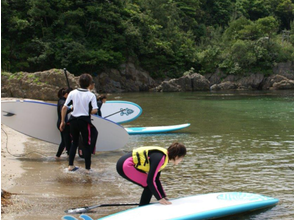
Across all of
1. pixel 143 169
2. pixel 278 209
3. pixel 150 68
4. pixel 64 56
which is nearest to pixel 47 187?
pixel 143 169

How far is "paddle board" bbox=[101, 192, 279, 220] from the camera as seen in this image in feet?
13.1

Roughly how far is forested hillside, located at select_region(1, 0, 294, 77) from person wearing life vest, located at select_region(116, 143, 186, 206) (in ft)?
86.7

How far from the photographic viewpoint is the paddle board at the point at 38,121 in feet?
24.3

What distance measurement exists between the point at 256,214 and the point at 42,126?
176 inches

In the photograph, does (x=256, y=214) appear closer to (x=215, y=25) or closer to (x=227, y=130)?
(x=227, y=130)

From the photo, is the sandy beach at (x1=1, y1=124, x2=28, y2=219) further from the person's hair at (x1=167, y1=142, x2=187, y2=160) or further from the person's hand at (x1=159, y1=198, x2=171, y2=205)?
the person's hair at (x1=167, y1=142, x2=187, y2=160)

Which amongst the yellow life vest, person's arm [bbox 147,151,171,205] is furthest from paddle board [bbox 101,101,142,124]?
person's arm [bbox 147,151,171,205]

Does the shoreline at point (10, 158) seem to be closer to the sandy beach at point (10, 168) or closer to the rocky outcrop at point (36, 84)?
the sandy beach at point (10, 168)

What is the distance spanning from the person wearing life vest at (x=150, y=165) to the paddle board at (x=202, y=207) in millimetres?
136

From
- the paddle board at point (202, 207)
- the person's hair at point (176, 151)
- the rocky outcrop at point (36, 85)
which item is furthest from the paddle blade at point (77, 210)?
the rocky outcrop at point (36, 85)

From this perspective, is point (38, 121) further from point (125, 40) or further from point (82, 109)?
point (125, 40)

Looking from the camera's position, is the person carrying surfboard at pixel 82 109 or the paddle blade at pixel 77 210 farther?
the person carrying surfboard at pixel 82 109

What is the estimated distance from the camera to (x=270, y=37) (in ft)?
141

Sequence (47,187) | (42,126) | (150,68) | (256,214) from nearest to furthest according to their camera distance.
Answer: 1. (256,214)
2. (47,187)
3. (42,126)
4. (150,68)
